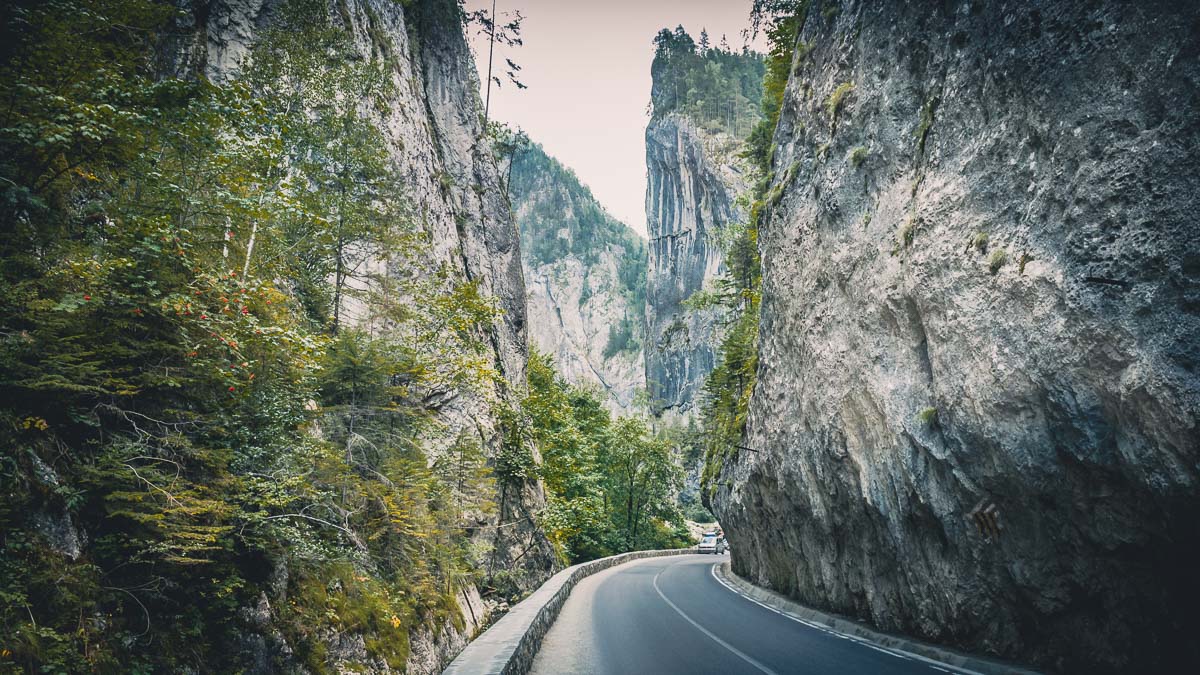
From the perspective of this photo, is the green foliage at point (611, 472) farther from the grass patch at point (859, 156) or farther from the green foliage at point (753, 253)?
the grass patch at point (859, 156)

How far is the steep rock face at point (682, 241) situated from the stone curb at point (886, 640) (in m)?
58.0

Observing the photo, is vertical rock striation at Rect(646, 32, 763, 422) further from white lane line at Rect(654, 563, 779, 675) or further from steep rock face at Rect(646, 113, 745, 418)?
white lane line at Rect(654, 563, 779, 675)

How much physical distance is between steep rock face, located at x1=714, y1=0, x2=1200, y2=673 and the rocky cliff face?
9179 cm

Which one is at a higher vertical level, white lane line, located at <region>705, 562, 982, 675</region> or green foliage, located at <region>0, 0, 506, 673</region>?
green foliage, located at <region>0, 0, 506, 673</region>

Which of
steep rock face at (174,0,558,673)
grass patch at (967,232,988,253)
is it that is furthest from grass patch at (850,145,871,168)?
steep rock face at (174,0,558,673)

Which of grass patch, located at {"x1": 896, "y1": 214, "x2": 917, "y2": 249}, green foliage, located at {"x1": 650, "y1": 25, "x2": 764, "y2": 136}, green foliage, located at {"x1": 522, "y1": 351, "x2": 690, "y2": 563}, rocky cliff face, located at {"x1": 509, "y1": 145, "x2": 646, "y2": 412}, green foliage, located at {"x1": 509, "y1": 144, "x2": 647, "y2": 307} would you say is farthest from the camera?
green foliage, located at {"x1": 509, "y1": 144, "x2": 647, "y2": 307}

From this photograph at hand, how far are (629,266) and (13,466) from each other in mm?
117887

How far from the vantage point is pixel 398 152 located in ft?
66.4

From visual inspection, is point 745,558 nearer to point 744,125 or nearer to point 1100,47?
point 1100,47

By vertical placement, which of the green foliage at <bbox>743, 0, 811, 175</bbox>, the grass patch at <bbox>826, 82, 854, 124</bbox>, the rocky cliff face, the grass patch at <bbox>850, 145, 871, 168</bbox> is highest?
the rocky cliff face

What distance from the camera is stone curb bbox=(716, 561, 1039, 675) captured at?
718cm

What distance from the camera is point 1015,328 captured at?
21.1 ft

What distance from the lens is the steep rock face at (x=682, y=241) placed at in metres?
75.8

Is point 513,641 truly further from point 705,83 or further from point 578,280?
point 578,280
